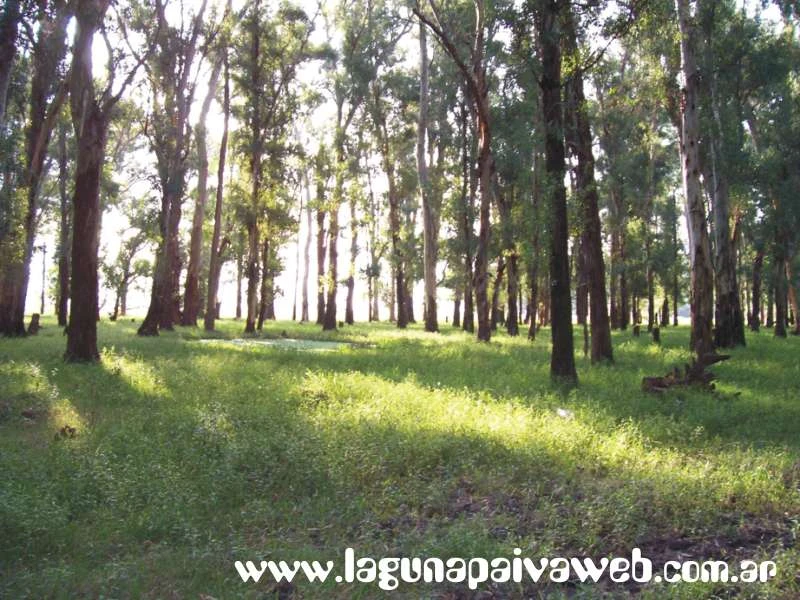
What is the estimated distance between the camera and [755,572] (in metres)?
4.73

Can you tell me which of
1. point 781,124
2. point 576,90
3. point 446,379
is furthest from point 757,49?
point 446,379

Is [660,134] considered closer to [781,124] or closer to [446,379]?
[781,124]

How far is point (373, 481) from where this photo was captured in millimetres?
7105

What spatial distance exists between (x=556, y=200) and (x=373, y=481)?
7.96 metres

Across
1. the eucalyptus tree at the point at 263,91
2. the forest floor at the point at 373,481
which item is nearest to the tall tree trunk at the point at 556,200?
the forest floor at the point at 373,481

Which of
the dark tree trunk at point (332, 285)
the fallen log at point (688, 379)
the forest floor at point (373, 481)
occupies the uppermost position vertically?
the dark tree trunk at point (332, 285)

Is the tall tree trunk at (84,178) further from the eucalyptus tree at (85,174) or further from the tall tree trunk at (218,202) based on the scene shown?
the tall tree trunk at (218,202)

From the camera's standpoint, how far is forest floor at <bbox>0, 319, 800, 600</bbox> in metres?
5.16

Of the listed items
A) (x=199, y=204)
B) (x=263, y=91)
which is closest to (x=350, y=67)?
(x=263, y=91)

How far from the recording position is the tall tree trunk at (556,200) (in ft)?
41.7

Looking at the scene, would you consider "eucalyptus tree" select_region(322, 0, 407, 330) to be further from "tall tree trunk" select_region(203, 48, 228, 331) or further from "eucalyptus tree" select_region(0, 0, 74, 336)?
"eucalyptus tree" select_region(0, 0, 74, 336)

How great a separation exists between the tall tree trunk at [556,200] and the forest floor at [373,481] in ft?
3.37

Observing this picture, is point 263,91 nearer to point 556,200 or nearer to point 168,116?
point 168,116

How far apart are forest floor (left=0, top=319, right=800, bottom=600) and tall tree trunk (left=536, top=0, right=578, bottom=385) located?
1027 mm
